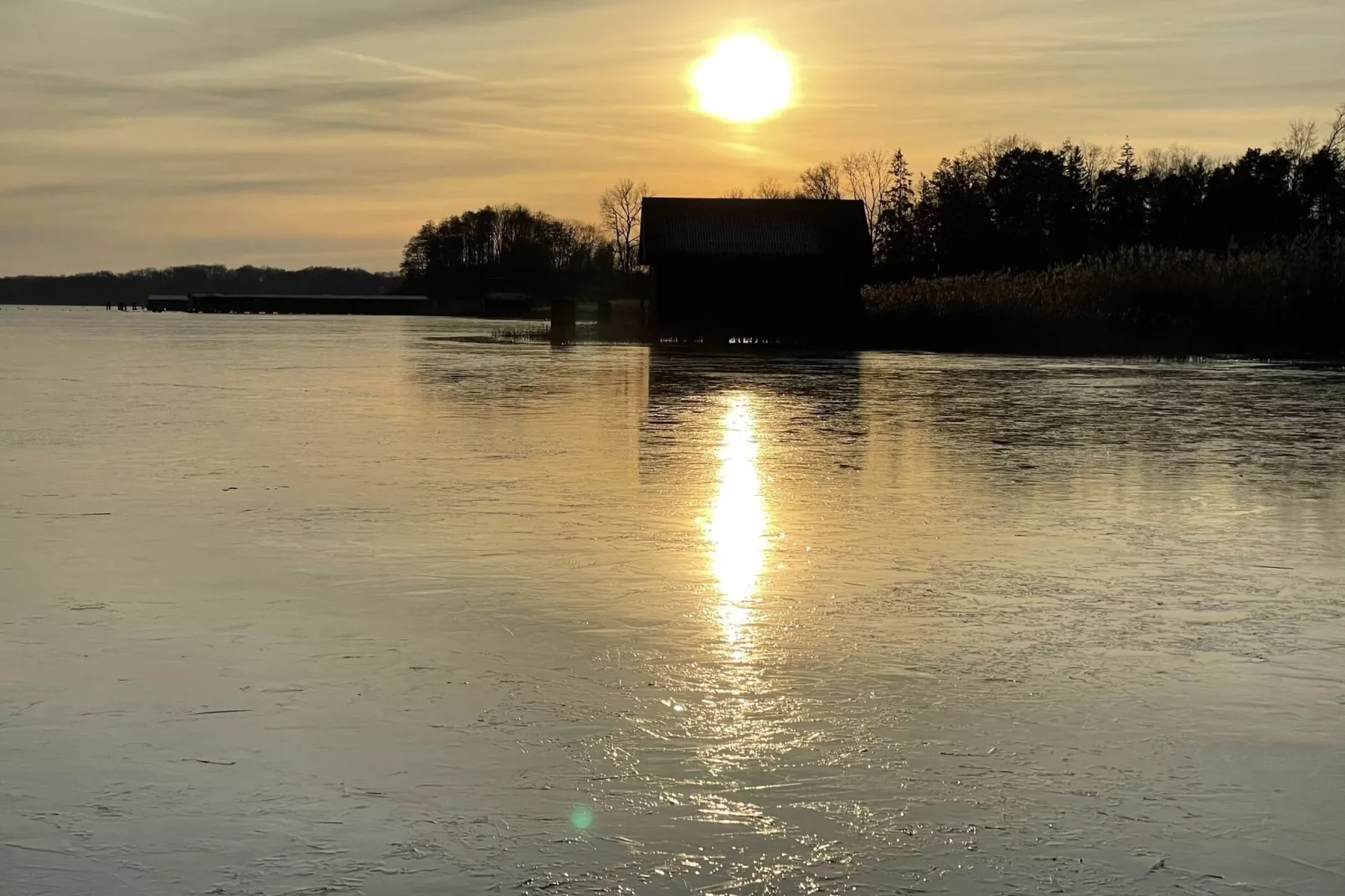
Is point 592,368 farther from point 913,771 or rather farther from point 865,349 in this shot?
point 913,771

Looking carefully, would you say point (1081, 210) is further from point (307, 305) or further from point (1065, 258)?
point (307, 305)

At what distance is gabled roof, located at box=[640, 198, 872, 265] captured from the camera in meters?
49.3

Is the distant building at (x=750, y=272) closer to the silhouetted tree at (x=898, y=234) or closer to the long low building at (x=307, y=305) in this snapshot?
the silhouetted tree at (x=898, y=234)

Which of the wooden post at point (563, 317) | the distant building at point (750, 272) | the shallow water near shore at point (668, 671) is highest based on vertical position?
the distant building at point (750, 272)

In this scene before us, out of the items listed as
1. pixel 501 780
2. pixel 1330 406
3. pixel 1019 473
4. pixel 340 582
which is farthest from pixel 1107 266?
pixel 501 780

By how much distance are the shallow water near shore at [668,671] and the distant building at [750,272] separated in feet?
116

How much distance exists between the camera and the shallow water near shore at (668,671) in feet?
12.5

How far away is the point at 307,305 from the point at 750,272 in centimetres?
11093

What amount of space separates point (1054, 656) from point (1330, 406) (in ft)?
48.7

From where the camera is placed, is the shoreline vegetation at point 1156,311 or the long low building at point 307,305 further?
the long low building at point 307,305

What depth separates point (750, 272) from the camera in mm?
49406

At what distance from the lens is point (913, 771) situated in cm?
442

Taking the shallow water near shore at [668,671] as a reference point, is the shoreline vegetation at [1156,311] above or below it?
above

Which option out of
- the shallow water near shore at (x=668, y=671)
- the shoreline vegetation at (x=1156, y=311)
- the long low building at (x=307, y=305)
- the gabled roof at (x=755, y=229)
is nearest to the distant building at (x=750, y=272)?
the gabled roof at (x=755, y=229)
